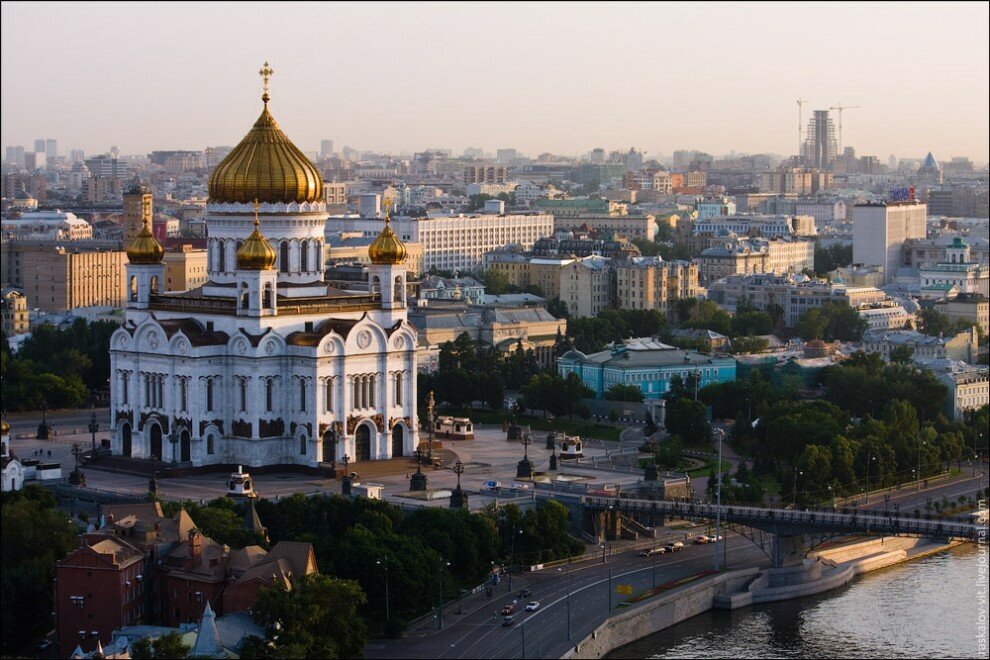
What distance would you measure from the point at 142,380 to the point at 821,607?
15916 millimetres

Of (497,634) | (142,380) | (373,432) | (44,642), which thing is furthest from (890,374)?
(44,642)

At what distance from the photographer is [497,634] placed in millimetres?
35469

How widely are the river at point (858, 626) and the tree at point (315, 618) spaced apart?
4.92 metres

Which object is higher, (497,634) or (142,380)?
(142,380)

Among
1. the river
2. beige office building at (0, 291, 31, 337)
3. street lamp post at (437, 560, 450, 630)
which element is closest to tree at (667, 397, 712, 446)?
the river

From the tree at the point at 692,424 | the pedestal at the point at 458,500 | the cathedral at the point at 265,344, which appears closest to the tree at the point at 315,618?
Answer: the pedestal at the point at 458,500

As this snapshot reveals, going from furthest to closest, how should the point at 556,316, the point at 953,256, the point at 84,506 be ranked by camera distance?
the point at 953,256 → the point at 556,316 → the point at 84,506

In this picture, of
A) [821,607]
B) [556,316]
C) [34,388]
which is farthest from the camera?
[556,316]

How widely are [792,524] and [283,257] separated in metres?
14.1

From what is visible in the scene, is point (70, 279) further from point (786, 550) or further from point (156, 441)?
point (786, 550)

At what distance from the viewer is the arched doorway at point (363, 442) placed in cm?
4784

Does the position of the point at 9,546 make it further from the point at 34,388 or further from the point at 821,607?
the point at 34,388

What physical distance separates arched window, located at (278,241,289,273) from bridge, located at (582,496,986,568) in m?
10.2

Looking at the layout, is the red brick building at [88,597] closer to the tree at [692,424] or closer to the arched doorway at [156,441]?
the arched doorway at [156,441]
